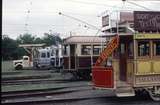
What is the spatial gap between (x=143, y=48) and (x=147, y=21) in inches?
36.8

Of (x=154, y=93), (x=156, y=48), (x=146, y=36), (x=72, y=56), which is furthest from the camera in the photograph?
(x=72, y=56)

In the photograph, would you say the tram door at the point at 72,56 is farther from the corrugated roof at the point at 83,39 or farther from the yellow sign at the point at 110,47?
the yellow sign at the point at 110,47

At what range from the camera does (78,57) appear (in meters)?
23.8

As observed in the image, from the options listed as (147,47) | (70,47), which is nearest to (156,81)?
(147,47)

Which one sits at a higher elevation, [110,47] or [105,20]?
[105,20]

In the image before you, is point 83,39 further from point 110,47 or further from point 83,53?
point 110,47

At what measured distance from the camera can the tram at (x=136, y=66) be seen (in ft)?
41.1

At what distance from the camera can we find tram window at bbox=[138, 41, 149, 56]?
12623 millimetres

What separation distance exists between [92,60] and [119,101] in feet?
33.9

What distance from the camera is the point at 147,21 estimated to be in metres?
12.6

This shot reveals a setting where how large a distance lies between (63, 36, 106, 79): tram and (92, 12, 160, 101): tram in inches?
Result: 399

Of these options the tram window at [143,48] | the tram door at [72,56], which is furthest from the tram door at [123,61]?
the tram door at [72,56]

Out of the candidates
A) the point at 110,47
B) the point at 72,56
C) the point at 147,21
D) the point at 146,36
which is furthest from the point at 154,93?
the point at 72,56

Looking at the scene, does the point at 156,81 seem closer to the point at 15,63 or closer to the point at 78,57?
the point at 78,57
